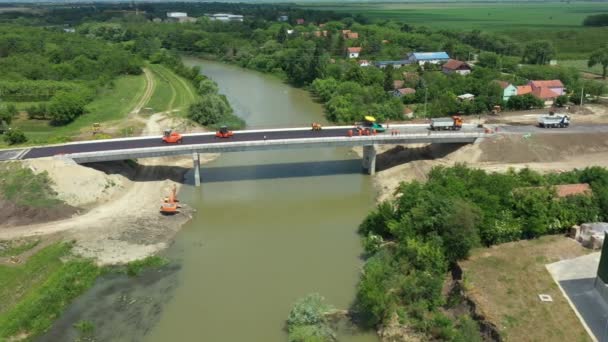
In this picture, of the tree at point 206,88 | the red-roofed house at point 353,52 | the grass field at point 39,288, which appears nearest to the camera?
the grass field at point 39,288

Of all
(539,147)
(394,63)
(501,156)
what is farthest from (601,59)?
(501,156)

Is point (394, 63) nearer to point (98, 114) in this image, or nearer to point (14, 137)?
point (98, 114)

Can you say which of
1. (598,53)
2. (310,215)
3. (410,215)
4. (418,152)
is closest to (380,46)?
(598,53)

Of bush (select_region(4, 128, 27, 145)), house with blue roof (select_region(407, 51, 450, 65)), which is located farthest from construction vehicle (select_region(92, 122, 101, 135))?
house with blue roof (select_region(407, 51, 450, 65))

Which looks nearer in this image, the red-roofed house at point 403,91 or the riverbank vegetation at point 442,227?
the riverbank vegetation at point 442,227

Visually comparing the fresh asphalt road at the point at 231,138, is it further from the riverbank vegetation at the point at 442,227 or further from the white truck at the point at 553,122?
the riverbank vegetation at the point at 442,227

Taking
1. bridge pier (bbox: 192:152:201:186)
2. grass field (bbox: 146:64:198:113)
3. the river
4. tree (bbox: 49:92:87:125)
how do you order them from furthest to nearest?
grass field (bbox: 146:64:198:113) < tree (bbox: 49:92:87:125) < bridge pier (bbox: 192:152:201:186) < the river

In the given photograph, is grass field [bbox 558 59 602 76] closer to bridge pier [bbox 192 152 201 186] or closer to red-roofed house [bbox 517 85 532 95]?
red-roofed house [bbox 517 85 532 95]

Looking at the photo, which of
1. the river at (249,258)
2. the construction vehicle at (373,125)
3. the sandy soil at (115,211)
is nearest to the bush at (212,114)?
the river at (249,258)
